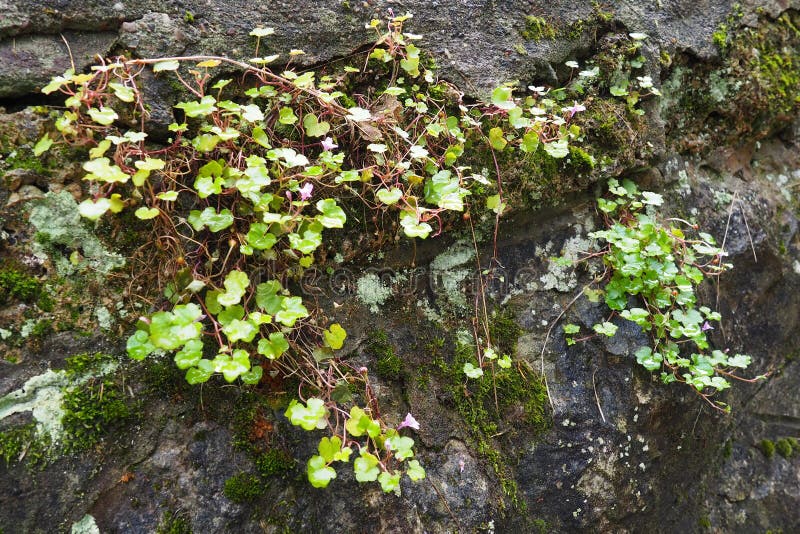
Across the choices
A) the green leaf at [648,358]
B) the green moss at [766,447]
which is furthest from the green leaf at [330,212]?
the green moss at [766,447]

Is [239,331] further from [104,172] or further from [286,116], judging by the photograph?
[286,116]

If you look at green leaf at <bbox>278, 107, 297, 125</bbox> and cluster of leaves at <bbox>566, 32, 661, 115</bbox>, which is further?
cluster of leaves at <bbox>566, 32, 661, 115</bbox>

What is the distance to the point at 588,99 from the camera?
2475 mm

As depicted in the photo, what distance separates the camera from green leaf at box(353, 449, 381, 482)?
1626mm

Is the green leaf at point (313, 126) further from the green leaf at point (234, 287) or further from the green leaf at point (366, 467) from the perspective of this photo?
the green leaf at point (366, 467)

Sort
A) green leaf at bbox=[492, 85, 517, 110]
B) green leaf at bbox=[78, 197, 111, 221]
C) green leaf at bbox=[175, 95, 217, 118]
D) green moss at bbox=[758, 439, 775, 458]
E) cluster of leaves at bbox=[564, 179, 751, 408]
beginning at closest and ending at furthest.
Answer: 1. green leaf at bbox=[78, 197, 111, 221]
2. green leaf at bbox=[175, 95, 217, 118]
3. green leaf at bbox=[492, 85, 517, 110]
4. cluster of leaves at bbox=[564, 179, 751, 408]
5. green moss at bbox=[758, 439, 775, 458]

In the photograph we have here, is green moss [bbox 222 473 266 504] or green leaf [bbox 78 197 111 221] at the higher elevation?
green leaf [bbox 78 197 111 221]

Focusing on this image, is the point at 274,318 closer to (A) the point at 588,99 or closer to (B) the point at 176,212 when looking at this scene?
(B) the point at 176,212

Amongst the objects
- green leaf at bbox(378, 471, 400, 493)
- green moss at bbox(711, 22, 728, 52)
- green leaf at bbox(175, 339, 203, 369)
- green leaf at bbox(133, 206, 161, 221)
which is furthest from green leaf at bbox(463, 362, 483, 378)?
green moss at bbox(711, 22, 728, 52)

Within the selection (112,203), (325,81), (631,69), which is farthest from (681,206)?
(112,203)

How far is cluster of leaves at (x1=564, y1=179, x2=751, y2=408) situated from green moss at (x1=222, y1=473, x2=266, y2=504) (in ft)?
4.48

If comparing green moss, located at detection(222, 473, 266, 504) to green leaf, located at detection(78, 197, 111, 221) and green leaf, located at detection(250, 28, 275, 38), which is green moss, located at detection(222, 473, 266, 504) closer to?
green leaf, located at detection(78, 197, 111, 221)

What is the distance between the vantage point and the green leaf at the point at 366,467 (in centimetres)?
163

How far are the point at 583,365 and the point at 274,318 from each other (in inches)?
52.7
